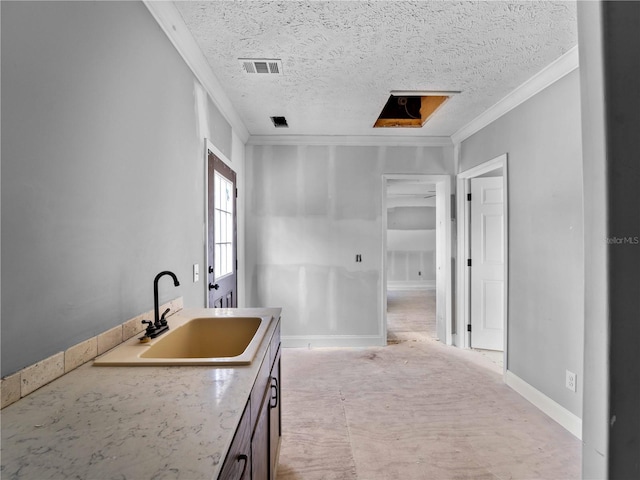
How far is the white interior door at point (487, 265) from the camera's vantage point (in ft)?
11.9

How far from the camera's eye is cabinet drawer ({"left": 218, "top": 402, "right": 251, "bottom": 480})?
69 centimetres

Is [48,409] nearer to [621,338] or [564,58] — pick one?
[621,338]

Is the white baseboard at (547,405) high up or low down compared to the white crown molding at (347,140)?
down

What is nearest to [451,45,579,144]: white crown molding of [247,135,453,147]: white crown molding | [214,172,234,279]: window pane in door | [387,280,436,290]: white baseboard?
[247,135,453,147]: white crown molding

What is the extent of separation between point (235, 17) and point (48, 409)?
6.34 feet

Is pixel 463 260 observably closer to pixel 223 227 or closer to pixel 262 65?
pixel 223 227

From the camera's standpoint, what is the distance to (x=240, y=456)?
810mm

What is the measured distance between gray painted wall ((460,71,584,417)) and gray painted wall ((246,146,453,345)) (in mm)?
1468

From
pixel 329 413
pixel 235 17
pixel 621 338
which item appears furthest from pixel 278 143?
pixel 621 338

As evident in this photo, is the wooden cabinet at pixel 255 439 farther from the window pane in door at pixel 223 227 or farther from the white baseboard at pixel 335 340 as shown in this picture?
the white baseboard at pixel 335 340

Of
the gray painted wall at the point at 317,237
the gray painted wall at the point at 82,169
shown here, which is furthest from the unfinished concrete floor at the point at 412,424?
the gray painted wall at the point at 82,169

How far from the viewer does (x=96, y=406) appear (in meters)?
0.81

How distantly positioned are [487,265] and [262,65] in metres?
3.14

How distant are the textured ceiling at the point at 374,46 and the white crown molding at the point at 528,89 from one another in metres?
0.06
